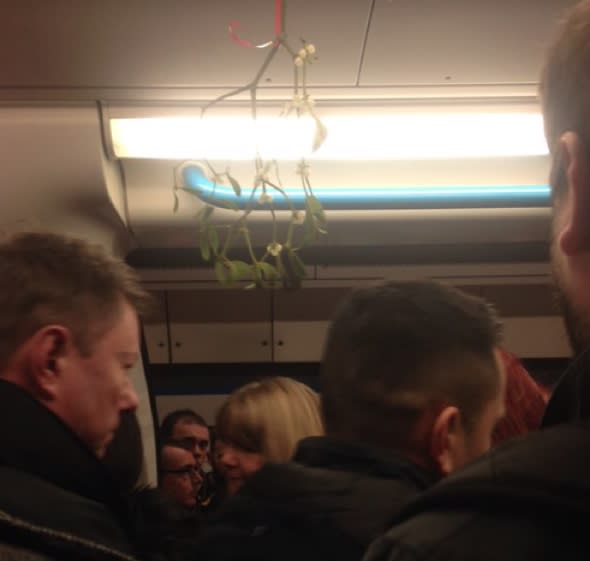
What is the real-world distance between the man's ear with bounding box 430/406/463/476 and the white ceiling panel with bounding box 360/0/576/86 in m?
0.97

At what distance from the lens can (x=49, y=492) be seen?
35.9 inches

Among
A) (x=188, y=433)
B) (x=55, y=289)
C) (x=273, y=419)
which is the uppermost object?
(x=55, y=289)

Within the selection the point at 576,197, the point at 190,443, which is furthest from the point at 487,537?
the point at 190,443

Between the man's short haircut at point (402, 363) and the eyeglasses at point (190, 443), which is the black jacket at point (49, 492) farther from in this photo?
the eyeglasses at point (190, 443)

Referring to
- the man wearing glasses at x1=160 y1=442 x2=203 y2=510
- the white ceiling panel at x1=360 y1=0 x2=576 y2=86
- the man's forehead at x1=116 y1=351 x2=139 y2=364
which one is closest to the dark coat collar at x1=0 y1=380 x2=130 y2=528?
the man's forehead at x1=116 y1=351 x2=139 y2=364

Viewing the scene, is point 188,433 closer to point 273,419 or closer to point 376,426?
point 273,419

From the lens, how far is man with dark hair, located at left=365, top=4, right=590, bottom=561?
1.45 ft

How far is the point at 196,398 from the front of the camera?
3842 millimetres

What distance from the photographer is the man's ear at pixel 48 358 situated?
101cm

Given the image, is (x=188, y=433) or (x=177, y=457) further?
(x=188, y=433)

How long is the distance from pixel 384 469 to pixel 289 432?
827 mm

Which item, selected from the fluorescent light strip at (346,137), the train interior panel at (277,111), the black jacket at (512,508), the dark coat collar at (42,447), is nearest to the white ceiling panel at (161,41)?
the train interior panel at (277,111)

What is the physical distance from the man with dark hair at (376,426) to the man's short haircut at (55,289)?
35 cm

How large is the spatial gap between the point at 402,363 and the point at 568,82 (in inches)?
16.9
